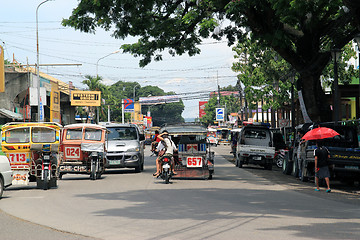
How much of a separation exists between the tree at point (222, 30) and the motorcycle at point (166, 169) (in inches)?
242

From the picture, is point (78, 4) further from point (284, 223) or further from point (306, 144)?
point (284, 223)

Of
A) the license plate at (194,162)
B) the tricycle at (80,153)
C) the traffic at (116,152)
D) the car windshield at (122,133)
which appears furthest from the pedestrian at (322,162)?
the car windshield at (122,133)

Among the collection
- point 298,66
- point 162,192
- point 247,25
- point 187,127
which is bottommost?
point 162,192

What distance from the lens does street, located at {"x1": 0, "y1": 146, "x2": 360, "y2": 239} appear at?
9.25 metres

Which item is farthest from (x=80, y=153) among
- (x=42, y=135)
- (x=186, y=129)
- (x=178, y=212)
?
(x=178, y=212)

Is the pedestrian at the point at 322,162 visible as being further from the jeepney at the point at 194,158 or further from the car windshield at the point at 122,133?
the car windshield at the point at 122,133

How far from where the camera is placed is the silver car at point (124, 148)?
25.2m

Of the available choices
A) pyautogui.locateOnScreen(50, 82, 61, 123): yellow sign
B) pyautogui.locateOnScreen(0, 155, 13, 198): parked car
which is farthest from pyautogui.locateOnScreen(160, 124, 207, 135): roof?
pyautogui.locateOnScreen(50, 82, 61, 123): yellow sign

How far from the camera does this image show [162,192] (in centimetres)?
1638

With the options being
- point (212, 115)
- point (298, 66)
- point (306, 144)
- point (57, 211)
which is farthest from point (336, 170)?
point (212, 115)

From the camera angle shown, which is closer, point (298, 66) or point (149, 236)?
point (149, 236)

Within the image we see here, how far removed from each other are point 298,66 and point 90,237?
61.5ft

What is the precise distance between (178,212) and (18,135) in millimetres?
8754

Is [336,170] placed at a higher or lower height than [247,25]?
lower
